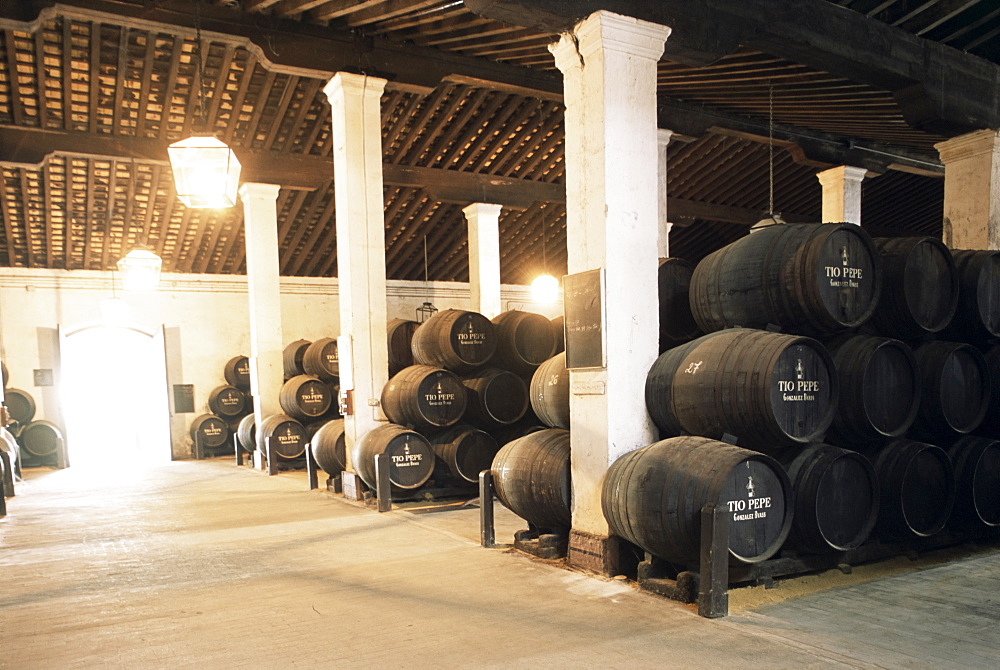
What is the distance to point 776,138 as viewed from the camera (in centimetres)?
1205

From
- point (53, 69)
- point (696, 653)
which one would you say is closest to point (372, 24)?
point (53, 69)

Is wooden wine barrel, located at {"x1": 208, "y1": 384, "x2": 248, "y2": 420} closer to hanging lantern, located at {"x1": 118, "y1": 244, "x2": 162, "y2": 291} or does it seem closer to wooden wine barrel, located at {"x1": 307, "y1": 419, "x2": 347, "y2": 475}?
hanging lantern, located at {"x1": 118, "y1": 244, "x2": 162, "y2": 291}

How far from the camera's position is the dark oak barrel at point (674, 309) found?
6398 mm

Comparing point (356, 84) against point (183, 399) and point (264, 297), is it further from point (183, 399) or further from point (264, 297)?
point (183, 399)

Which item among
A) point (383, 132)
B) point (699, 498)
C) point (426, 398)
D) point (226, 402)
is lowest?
point (226, 402)

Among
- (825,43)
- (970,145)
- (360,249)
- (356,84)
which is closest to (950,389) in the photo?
(825,43)

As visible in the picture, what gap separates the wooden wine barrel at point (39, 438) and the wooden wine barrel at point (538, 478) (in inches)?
489

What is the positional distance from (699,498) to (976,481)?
286cm

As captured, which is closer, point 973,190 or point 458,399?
point 458,399

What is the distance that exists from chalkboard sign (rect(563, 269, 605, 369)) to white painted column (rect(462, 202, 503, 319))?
26.7 feet

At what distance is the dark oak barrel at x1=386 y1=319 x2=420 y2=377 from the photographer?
411 inches

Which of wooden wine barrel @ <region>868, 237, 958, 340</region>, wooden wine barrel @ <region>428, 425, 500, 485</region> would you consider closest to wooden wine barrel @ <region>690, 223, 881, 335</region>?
wooden wine barrel @ <region>868, 237, 958, 340</region>

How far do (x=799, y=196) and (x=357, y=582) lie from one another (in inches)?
560

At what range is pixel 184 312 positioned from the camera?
16328mm
